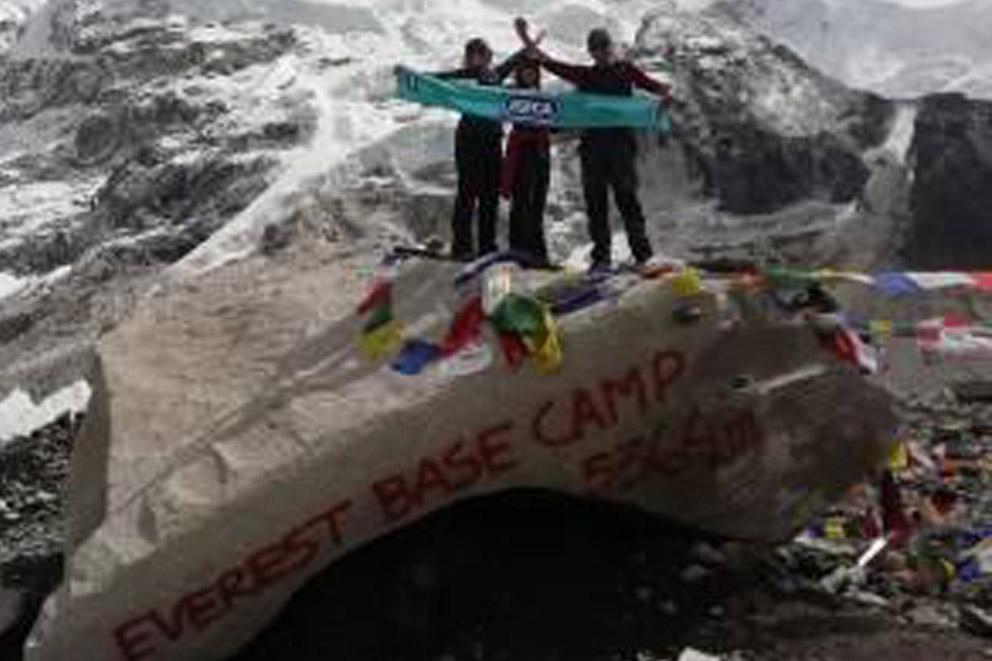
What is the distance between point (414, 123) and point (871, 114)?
45171 mm

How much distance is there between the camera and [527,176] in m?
15.1

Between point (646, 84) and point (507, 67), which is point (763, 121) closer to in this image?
point (507, 67)

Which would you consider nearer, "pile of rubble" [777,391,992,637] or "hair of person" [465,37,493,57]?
"pile of rubble" [777,391,992,637]

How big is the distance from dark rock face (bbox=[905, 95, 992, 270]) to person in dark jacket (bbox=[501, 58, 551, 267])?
92.0m

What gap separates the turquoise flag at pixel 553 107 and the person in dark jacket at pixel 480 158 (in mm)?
235

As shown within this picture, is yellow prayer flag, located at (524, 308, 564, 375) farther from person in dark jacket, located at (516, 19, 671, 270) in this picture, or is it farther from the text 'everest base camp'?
person in dark jacket, located at (516, 19, 671, 270)

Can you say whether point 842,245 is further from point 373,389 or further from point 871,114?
point 373,389

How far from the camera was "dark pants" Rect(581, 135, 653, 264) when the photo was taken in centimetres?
1459

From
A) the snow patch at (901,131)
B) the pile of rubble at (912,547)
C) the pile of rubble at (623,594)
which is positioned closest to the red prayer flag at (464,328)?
the pile of rubble at (623,594)

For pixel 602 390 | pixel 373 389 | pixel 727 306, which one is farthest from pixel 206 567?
pixel 727 306

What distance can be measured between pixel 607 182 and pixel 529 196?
2.20 ft

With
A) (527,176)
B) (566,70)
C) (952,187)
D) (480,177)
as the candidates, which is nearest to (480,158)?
(480,177)

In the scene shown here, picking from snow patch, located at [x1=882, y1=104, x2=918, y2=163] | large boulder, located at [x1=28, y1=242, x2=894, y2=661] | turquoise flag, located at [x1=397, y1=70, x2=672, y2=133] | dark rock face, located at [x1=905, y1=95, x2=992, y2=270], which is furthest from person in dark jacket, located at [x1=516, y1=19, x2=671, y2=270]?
snow patch, located at [x1=882, y1=104, x2=918, y2=163]

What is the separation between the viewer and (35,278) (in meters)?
193
